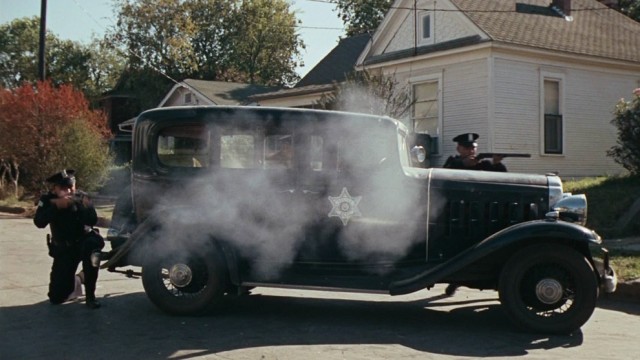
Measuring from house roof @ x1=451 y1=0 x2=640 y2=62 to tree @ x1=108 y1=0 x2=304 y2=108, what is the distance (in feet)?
84.0

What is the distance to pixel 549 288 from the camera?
20.8 ft

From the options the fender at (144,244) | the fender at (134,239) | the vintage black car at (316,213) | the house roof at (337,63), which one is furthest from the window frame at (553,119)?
the fender at (134,239)

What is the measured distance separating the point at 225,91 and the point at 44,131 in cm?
1252

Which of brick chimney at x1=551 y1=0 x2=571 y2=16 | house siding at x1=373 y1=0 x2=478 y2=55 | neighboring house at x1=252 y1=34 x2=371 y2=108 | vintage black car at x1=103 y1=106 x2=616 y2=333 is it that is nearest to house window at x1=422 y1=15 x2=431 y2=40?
house siding at x1=373 y1=0 x2=478 y2=55

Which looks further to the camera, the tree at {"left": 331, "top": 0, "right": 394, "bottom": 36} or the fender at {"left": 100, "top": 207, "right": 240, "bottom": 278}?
the tree at {"left": 331, "top": 0, "right": 394, "bottom": 36}

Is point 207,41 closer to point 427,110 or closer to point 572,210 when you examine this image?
point 427,110

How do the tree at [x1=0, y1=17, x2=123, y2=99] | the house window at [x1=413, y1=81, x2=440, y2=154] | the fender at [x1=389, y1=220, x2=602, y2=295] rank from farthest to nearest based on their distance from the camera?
the tree at [x1=0, y1=17, x2=123, y2=99] < the house window at [x1=413, y1=81, x2=440, y2=154] < the fender at [x1=389, y1=220, x2=602, y2=295]

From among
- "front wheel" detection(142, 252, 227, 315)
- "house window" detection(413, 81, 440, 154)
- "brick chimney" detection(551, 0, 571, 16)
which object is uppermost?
"brick chimney" detection(551, 0, 571, 16)

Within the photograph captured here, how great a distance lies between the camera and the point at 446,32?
18.8 meters

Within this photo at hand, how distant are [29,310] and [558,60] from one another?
585 inches

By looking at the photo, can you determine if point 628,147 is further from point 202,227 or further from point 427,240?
point 202,227

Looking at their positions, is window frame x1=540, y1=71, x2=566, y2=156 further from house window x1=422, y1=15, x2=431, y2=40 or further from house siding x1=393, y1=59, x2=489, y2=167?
house window x1=422, y1=15, x2=431, y2=40

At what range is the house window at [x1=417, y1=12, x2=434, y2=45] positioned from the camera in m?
19.4

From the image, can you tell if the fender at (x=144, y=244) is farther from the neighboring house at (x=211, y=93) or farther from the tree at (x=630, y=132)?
the neighboring house at (x=211, y=93)
